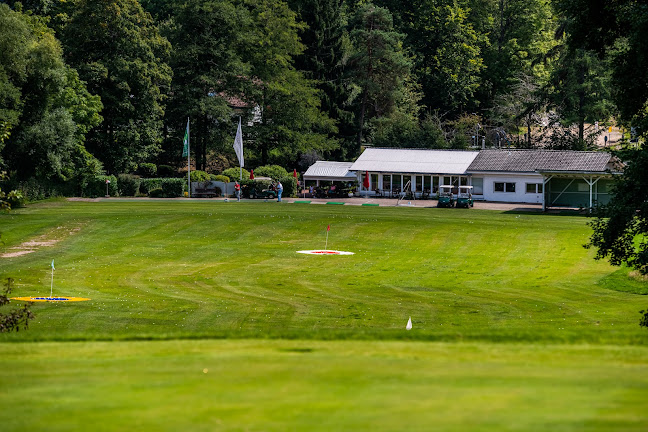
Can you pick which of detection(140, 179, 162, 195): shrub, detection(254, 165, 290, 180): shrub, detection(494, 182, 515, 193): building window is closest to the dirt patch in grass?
detection(140, 179, 162, 195): shrub

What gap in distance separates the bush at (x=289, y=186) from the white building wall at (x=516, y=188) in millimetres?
16792

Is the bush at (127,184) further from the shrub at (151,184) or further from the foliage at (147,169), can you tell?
the foliage at (147,169)

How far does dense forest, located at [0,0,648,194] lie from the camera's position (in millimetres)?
70062

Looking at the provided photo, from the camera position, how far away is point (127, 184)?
78750 millimetres

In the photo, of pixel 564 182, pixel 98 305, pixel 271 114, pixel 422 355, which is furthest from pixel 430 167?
pixel 422 355

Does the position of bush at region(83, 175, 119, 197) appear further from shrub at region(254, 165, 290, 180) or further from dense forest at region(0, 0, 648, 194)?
shrub at region(254, 165, 290, 180)

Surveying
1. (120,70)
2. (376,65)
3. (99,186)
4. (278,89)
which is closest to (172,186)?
(99,186)

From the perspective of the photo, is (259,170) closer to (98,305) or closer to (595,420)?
(98,305)

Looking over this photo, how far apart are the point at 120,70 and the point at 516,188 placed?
122ft

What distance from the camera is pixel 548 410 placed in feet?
31.5

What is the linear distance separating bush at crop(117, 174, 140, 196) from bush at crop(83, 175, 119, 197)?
1.23m

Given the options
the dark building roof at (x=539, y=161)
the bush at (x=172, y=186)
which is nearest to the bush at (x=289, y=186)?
the bush at (x=172, y=186)

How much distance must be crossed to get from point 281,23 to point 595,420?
87.2m

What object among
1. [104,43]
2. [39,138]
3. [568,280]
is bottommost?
[568,280]
